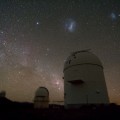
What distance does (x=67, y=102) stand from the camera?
17.2 metres

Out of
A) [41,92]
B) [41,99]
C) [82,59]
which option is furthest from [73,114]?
[41,92]

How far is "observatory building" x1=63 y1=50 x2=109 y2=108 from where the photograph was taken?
1577 cm

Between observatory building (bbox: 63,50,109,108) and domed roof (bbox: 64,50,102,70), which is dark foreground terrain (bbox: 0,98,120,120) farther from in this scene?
domed roof (bbox: 64,50,102,70)

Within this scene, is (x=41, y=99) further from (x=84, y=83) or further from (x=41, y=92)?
(x=84, y=83)

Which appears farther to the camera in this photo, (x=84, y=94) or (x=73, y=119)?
(x=84, y=94)

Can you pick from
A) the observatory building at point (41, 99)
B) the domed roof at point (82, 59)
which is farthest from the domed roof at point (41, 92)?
the domed roof at point (82, 59)

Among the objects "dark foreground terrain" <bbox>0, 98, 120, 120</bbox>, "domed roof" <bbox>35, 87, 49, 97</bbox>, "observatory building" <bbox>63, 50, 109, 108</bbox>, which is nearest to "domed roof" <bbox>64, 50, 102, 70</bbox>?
"observatory building" <bbox>63, 50, 109, 108</bbox>

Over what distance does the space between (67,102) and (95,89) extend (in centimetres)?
412

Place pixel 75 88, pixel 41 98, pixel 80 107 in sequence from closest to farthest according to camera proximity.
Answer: pixel 80 107
pixel 75 88
pixel 41 98

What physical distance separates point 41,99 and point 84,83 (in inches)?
551

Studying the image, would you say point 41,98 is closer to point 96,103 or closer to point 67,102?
point 67,102

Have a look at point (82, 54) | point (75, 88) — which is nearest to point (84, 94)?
point (75, 88)

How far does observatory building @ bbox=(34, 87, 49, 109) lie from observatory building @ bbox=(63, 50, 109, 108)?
35.6 feet

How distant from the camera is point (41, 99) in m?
27.1
